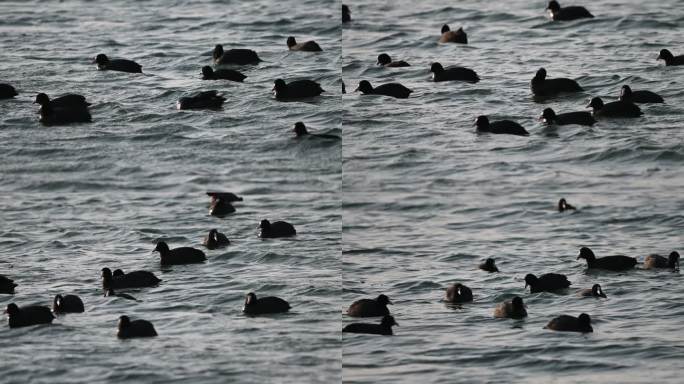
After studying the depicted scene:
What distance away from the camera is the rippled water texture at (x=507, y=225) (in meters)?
19.0

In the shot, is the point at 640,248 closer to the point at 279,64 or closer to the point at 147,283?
the point at 147,283

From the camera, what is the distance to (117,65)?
2784 centimetres

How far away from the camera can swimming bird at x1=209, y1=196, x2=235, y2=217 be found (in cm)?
2438

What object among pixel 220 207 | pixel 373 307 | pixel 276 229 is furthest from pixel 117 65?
pixel 373 307

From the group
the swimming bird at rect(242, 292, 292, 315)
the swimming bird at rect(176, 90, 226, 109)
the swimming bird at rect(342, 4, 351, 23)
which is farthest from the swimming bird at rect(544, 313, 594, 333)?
the swimming bird at rect(342, 4, 351, 23)

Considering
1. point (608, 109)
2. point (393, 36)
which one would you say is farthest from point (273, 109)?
point (393, 36)

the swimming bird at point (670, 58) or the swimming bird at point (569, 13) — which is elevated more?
the swimming bird at point (569, 13)

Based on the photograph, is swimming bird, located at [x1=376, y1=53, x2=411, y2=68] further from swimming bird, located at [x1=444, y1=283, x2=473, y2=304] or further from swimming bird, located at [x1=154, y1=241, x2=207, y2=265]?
swimming bird, located at [x1=444, y1=283, x2=473, y2=304]

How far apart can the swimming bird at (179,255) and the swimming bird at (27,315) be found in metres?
2.93

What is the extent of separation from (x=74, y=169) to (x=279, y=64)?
743 centimetres

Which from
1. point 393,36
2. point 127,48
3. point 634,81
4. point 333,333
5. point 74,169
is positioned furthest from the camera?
point 393,36

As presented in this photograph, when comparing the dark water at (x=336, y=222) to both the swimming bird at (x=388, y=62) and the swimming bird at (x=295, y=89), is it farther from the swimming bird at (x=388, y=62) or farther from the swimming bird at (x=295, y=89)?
the swimming bird at (x=388, y=62)

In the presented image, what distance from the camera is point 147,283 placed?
74.1 feet

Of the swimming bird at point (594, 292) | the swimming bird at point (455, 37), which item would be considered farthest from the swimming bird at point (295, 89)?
the swimming bird at point (455, 37)
